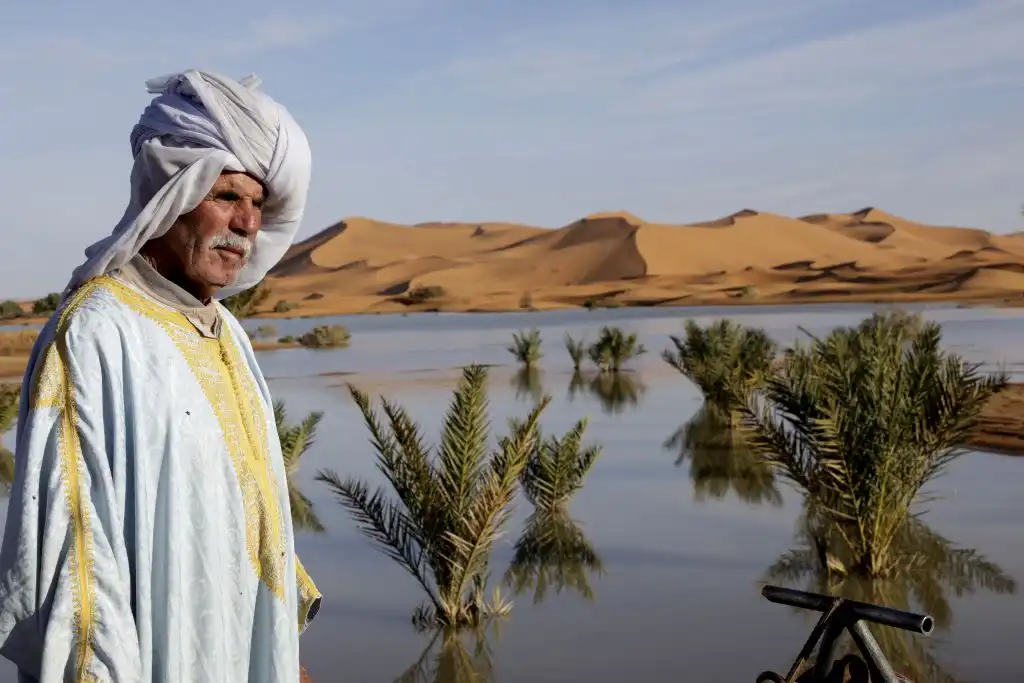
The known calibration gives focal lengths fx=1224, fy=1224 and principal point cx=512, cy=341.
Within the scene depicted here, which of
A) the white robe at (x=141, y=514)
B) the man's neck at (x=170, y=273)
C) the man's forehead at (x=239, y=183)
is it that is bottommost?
the white robe at (x=141, y=514)

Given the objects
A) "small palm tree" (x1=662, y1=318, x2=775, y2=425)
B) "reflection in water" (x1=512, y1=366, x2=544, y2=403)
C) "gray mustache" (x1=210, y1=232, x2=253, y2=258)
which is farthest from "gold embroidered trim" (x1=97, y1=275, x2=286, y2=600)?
"reflection in water" (x1=512, y1=366, x2=544, y2=403)

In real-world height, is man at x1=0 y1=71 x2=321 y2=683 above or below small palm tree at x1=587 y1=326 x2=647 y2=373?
above

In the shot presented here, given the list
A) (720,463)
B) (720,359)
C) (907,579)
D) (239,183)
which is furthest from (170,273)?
(720,359)

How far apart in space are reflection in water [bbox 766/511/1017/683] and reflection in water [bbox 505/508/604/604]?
3.62 feet

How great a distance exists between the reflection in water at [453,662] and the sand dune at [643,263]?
43.6 meters

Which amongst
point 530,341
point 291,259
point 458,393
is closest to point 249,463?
point 458,393

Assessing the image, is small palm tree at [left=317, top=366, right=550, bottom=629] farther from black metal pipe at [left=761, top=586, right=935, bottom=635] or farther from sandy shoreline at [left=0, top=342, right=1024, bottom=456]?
sandy shoreline at [left=0, top=342, right=1024, bottom=456]

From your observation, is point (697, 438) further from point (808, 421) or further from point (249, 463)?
A: point (249, 463)

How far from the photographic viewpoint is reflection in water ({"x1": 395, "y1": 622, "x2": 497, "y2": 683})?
567cm

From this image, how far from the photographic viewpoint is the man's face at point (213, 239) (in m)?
2.16

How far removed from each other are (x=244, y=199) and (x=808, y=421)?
5.39 m

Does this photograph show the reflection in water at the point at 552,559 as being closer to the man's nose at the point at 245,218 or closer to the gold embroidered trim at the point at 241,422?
the gold embroidered trim at the point at 241,422

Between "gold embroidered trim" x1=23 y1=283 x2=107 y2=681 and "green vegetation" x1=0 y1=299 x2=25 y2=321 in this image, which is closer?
"gold embroidered trim" x1=23 y1=283 x2=107 y2=681

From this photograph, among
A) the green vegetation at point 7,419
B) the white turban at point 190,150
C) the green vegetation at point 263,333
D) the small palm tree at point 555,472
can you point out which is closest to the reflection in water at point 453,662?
the small palm tree at point 555,472
